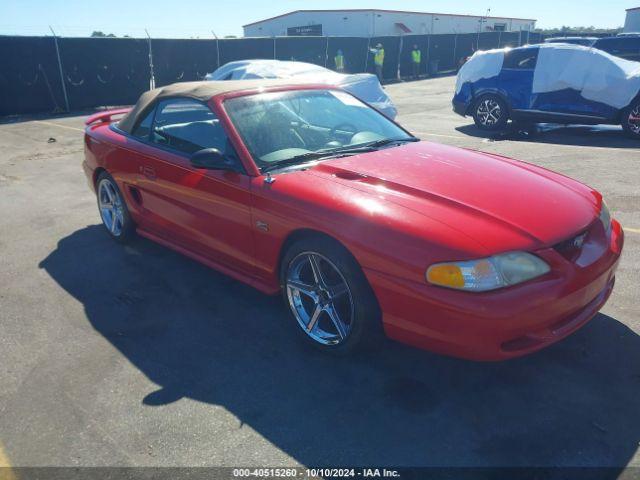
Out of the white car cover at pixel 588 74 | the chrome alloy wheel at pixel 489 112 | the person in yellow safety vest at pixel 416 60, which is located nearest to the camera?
the white car cover at pixel 588 74

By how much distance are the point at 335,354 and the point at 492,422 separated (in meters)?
0.96

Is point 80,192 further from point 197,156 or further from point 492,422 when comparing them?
point 492,422

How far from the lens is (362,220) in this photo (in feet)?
9.44

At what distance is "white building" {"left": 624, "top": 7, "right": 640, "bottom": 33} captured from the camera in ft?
128

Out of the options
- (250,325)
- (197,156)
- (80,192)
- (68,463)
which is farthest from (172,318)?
(80,192)

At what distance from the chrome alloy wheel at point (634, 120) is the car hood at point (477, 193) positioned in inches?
273

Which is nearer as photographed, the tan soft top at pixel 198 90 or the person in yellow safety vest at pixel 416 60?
the tan soft top at pixel 198 90

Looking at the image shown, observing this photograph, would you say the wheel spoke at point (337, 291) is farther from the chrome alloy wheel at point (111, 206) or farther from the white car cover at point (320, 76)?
the white car cover at point (320, 76)

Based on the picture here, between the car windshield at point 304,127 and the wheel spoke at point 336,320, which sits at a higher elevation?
the car windshield at point 304,127

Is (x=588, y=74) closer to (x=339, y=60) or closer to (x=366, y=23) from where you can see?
(x=339, y=60)

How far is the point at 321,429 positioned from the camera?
264 centimetres

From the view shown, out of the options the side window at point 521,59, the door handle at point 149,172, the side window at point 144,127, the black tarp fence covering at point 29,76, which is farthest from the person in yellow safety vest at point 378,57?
the door handle at point 149,172

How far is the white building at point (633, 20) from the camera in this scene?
39.1 m

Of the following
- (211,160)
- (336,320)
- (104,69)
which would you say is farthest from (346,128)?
(104,69)
